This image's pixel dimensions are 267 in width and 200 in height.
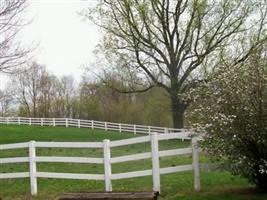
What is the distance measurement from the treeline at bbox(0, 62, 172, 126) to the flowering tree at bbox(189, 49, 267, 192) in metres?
46.8

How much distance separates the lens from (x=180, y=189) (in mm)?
11852

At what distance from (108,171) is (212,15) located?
23.9m

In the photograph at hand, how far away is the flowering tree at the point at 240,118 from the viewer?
1023cm

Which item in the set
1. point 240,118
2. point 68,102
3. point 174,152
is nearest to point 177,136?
Result: point 174,152

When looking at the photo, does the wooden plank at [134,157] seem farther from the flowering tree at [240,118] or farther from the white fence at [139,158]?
the flowering tree at [240,118]

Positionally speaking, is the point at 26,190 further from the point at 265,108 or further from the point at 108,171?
the point at 265,108

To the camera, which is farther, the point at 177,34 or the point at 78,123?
the point at 78,123

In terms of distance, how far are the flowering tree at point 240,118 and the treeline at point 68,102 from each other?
46783 millimetres

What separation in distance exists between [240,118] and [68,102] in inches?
2488

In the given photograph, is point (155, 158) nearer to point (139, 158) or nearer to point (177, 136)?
point (139, 158)

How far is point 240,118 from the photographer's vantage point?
1027cm

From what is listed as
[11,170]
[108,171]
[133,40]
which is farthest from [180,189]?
[133,40]

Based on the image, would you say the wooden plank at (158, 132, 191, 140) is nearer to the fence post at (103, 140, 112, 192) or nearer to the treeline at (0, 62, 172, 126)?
the fence post at (103, 140, 112, 192)

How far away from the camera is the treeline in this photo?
6191cm
